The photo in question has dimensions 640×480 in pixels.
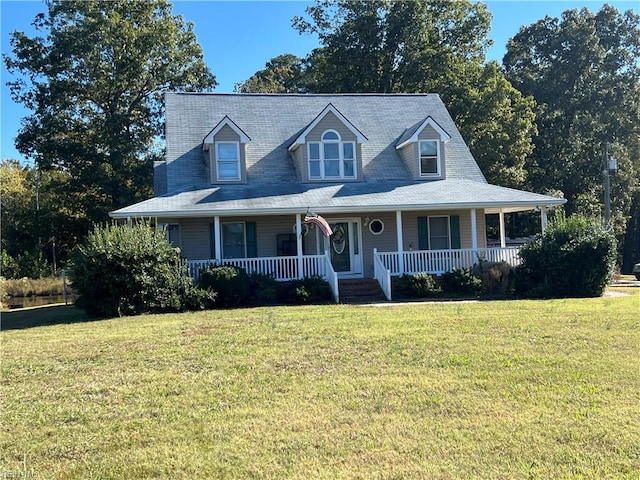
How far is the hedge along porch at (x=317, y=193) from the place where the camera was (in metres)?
18.5

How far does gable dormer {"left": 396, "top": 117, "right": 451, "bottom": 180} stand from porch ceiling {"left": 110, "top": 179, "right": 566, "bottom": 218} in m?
1.00

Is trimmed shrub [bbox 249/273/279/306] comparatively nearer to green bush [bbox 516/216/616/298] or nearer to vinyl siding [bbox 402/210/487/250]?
vinyl siding [bbox 402/210/487/250]

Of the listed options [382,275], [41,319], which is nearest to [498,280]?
[382,275]

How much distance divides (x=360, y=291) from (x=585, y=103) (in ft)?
94.8

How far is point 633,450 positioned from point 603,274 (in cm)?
1309

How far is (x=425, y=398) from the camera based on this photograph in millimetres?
6449

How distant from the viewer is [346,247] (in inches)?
812

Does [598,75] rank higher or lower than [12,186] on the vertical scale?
higher

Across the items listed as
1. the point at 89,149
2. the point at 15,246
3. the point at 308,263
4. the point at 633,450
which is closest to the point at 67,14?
the point at 89,149

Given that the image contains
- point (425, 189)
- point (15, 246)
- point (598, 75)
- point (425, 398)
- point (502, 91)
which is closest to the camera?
point (425, 398)

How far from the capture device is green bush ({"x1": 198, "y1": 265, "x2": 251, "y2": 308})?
53.6 feet

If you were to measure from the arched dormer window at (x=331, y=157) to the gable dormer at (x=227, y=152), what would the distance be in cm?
247

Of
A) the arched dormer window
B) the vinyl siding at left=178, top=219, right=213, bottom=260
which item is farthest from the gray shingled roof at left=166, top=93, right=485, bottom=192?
the vinyl siding at left=178, top=219, right=213, bottom=260

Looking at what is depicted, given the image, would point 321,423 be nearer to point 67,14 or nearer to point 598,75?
point 67,14
